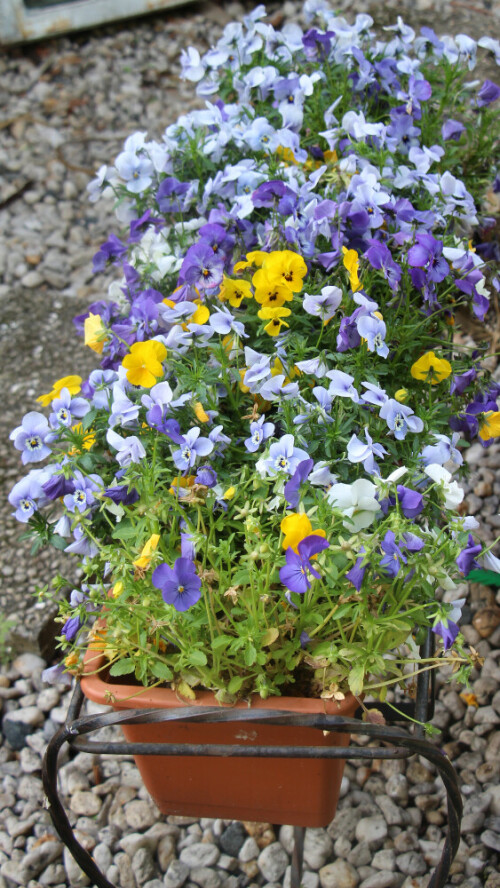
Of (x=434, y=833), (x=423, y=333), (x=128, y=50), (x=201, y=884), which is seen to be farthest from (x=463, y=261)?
(x=128, y=50)

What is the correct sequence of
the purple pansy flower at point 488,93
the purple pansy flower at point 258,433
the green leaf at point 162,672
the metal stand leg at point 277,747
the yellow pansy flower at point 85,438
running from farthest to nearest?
1. the purple pansy flower at point 488,93
2. the yellow pansy flower at point 85,438
3. the purple pansy flower at point 258,433
4. the green leaf at point 162,672
5. the metal stand leg at point 277,747

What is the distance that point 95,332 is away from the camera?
1.33m

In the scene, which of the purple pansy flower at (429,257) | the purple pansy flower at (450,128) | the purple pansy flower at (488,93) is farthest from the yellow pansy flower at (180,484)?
the purple pansy flower at (488,93)

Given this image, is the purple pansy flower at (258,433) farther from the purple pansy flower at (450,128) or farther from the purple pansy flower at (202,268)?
the purple pansy flower at (450,128)

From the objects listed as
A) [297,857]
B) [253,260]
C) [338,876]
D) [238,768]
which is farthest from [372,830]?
[253,260]

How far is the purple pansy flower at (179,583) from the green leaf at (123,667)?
0.12m

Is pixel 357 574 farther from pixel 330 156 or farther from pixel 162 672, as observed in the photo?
pixel 330 156

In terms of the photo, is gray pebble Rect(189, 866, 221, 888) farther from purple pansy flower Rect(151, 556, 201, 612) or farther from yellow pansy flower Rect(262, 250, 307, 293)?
yellow pansy flower Rect(262, 250, 307, 293)

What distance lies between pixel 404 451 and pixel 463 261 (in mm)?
324

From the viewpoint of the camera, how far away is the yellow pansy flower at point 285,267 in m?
1.16

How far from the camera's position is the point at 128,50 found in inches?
132

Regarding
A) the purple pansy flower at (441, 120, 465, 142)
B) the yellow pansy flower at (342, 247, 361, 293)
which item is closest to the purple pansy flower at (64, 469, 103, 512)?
the yellow pansy flower at (342, 247, 361, 293)

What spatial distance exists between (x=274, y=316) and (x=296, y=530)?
37 cm

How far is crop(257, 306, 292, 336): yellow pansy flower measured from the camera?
1.14 m
